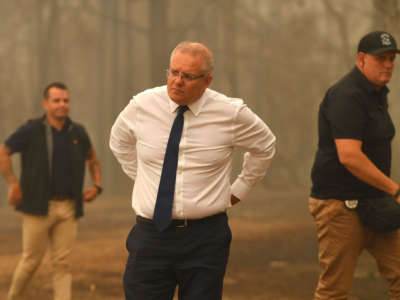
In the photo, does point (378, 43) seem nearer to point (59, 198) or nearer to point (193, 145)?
point (193, 145)

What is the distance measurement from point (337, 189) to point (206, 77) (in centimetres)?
133

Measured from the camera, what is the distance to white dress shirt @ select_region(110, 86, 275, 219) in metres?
3.89

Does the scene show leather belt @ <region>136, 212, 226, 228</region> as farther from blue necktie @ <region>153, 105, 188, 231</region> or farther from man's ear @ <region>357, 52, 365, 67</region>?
man's ear @ <region>357, 52, 365, 67</region>

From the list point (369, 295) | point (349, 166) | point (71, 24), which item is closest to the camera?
point (349, 166)

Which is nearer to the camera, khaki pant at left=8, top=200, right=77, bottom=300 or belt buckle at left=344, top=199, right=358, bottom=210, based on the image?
belt buckle at left=344, top=199, right=358, bottom=210

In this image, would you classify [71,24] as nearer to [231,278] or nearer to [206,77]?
[231,278]

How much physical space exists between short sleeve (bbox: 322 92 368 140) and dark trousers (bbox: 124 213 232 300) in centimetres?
106

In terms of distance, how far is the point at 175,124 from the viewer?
12.9ft

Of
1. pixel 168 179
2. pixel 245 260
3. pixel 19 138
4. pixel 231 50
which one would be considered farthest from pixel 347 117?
pixel 231 50

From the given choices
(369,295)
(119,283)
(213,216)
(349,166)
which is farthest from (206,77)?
(119,283)

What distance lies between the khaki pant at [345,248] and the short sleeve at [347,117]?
1.68 feet

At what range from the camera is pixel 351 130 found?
14.3 ft

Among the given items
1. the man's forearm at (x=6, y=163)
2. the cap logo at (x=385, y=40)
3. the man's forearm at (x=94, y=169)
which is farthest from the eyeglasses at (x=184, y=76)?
the man's forearm at (x=94, y=169)

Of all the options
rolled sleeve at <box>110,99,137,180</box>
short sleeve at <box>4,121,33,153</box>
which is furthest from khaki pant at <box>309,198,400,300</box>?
short sleeve at <box>4,121,33,153</box>
